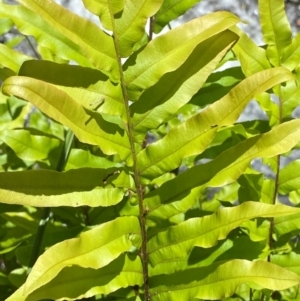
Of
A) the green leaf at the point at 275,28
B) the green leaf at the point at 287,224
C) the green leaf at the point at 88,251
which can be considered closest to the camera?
the green leaf at the point at 88,251

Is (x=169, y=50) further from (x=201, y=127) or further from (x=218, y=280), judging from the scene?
(x=218, y=280)

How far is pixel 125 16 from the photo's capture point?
1.87ft

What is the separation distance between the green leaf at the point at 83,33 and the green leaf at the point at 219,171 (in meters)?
0.14

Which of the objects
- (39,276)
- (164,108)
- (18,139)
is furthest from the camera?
(18,139)

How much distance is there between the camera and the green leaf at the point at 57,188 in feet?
1.86

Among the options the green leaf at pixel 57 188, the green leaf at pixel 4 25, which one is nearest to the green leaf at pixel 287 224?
the green leaf at pixel 57 188

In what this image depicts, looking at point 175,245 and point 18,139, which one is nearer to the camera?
point 175,245

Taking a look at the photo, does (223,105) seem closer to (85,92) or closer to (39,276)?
(85,92)

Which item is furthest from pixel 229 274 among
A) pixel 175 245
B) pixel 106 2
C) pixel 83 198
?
pixel 106 2

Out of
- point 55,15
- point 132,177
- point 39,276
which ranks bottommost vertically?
point 39,276

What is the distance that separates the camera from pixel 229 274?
61 centimetres

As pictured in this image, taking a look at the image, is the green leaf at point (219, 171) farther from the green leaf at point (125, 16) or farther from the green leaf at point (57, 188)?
the green leaf at point (125, 16)

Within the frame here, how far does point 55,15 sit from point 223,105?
190 millimetres

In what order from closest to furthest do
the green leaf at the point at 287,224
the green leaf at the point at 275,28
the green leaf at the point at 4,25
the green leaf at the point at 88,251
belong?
the green leaf at the point at 88,251 < the green leaf at the point at 275,28 < the green leaf at the point at 287,224 < the green leaf at the point at 4,25
